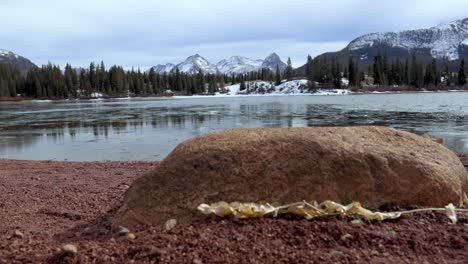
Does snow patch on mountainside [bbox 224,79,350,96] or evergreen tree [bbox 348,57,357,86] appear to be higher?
evergreen tree [bbox 348,57,357,86]

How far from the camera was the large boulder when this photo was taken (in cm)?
518

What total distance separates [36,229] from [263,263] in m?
3.51

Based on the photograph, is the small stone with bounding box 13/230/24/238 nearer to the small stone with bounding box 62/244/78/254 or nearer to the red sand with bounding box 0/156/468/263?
the red sand with bounding box 0/156/468/263

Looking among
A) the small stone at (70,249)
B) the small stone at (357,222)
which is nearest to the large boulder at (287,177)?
the small stone at (357,222)

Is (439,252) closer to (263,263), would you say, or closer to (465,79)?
(263,263)

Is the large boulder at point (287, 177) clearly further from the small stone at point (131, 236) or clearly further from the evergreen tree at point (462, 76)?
the evergreen tree at point (462, 76)

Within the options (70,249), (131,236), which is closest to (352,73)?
(131,236)

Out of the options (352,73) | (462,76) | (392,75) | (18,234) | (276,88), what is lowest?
(18,234)

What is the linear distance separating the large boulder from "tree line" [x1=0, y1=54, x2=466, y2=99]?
154688 mm

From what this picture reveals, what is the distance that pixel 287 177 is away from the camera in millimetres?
5254

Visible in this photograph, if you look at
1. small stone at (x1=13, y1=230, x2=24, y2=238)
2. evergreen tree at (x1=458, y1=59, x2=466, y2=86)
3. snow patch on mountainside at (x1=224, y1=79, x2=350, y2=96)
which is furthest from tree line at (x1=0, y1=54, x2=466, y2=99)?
small stone at (x1=13, y1=230, x2=24, y2=238)

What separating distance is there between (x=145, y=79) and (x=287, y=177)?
185 m

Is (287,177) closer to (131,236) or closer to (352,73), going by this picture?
(131,236)

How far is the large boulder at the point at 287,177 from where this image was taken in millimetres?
5180
